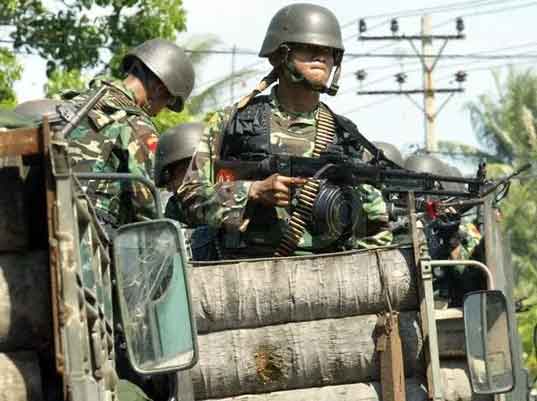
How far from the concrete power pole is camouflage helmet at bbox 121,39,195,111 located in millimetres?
32180

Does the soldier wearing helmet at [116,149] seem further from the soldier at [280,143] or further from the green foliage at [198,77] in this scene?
the green foliage at [198,77]

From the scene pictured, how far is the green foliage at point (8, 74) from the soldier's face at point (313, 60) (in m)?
10.5

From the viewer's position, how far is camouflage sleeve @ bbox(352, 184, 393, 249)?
752 centimetres

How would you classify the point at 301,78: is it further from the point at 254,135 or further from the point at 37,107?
the point at 37,107

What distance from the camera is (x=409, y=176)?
24.8ft

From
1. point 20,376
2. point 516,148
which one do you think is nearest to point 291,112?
point 20,376

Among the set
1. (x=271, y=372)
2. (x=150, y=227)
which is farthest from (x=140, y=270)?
(x=271, y=372)

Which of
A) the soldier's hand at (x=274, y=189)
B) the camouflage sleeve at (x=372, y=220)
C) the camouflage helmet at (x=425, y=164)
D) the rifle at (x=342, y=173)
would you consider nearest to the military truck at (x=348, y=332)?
the rifle at (x=342, y=173)

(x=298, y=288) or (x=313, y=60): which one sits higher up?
(x=313, y=60)

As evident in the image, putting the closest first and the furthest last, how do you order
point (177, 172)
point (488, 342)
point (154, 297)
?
point (154, 297)
point (488, 342)
point (177, 172)

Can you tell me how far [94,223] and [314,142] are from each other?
10.3 ft

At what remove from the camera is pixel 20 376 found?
3.93 metres

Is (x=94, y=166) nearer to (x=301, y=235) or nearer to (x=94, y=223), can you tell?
(x=301, y=235)

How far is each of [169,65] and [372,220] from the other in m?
1.48
